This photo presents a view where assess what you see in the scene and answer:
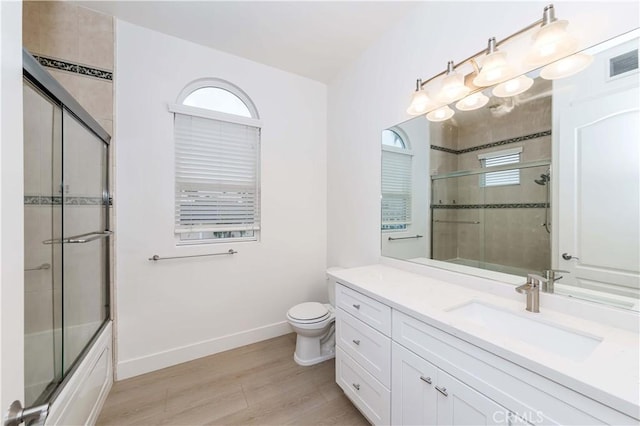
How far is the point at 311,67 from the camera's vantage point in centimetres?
246

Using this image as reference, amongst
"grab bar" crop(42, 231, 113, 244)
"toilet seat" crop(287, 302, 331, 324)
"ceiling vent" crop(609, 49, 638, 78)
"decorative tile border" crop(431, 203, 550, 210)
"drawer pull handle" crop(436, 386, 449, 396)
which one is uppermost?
"ceiling vent" crop(609, 49, 638, 78)

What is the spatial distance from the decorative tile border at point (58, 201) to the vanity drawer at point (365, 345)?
1.67 m

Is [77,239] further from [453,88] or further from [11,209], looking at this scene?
[453,88]

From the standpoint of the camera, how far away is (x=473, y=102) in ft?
4.75

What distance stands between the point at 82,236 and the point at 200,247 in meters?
0.77

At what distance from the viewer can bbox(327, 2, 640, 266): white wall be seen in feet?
3.55

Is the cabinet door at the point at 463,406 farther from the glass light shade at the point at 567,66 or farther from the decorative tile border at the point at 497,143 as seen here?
the glass light shade at the point at 567,66

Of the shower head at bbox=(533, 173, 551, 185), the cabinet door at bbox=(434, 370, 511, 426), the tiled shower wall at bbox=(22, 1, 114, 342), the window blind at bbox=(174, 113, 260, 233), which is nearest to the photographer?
the cabinet door at bbox=(434, 370, 511, 426)

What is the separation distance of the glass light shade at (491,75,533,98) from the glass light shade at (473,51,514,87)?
33 mm

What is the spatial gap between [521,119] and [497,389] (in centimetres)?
120

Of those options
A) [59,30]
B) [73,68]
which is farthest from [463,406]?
[59,30]

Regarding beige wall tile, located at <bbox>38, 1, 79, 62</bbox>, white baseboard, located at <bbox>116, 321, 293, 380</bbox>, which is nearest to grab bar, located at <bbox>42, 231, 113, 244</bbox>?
white baseboard, located at <bbox>116, 321, 293, 380</bbox>

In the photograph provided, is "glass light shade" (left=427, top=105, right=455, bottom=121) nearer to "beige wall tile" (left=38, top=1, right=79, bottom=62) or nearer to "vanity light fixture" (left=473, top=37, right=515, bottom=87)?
"vanity light fixture" (left=473, top=37, right=515, bottom=87)

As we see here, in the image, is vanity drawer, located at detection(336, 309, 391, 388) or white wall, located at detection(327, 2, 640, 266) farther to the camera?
vanity drawer, located at detection(336, 309, 391, 388)
